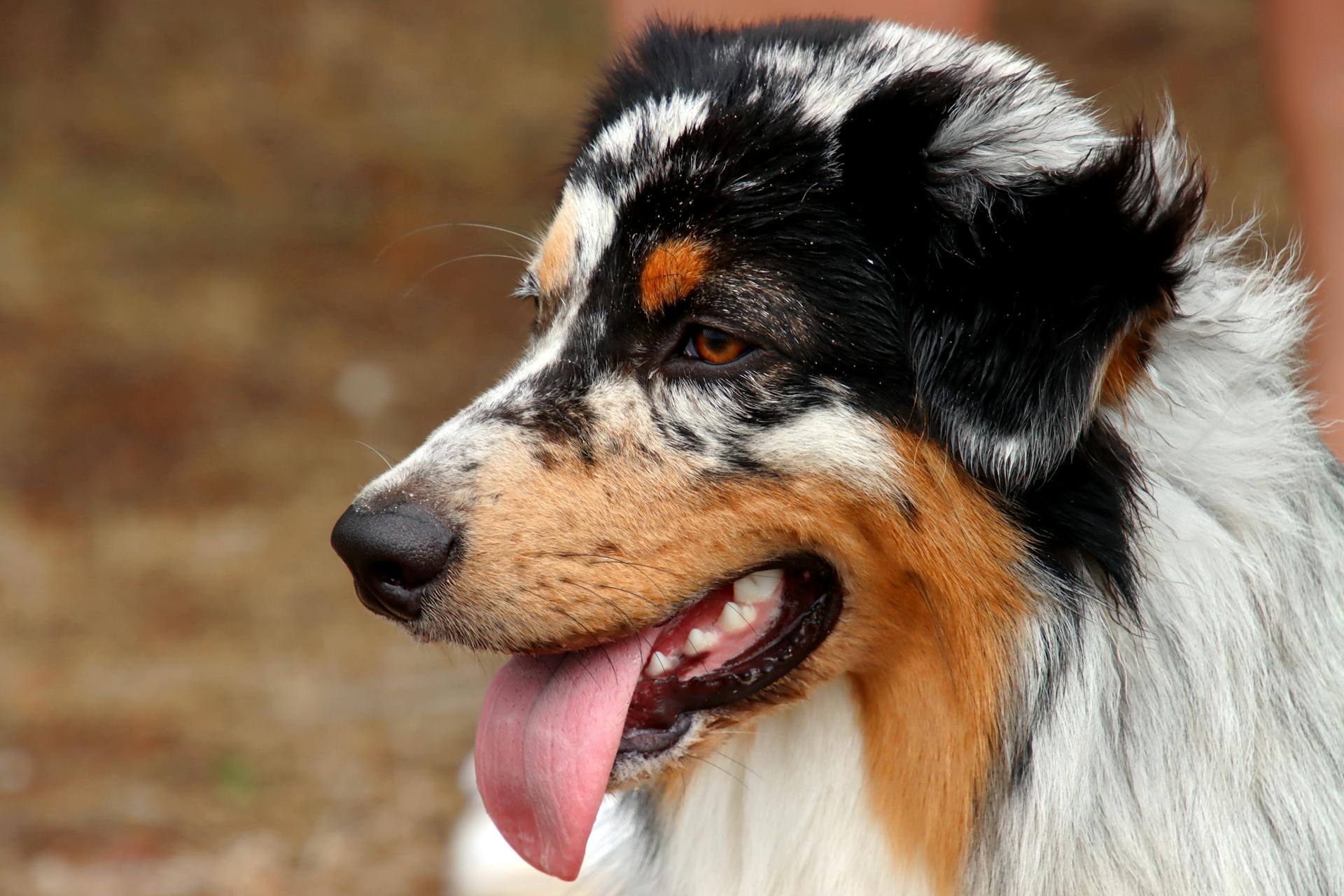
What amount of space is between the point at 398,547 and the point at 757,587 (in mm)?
729

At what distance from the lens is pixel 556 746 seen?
274 centimetres

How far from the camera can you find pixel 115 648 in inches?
266

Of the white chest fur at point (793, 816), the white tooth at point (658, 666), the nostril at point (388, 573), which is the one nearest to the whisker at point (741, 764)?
the white chest fur at point (793, 816)

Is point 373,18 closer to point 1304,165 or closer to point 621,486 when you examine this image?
point 1304,165

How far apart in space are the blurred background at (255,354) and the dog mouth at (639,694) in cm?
275

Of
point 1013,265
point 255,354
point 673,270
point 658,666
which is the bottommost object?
point 658,666

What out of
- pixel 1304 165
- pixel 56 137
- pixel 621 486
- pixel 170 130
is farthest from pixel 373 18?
pixel 621 486

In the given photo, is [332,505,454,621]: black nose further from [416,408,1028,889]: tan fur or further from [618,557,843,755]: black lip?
[618,557,843,755]: black lip

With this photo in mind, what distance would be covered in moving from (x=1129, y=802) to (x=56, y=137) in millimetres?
8728

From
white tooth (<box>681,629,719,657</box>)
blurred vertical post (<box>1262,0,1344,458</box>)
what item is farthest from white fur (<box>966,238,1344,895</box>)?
blurred vertical post (<box>1262,0,1344,458</box>)

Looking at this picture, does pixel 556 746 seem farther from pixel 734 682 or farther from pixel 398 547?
pixel 398 547

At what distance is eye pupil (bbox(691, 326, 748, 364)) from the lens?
9.01 ft

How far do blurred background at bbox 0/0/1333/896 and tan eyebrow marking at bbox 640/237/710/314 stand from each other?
3.34 metres

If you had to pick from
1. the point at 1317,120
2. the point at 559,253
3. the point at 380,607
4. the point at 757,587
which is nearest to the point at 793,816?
the point at 757,587
